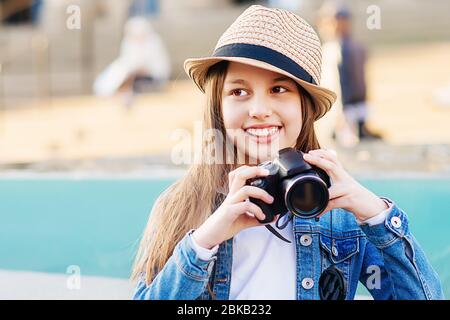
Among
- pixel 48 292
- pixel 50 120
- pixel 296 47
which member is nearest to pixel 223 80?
pixel 296 47

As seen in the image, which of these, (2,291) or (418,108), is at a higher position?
(418,108)

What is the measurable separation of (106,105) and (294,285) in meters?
6.51

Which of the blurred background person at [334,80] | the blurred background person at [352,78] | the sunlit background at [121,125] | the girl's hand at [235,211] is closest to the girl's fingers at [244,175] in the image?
the girl's hand at [235,211]

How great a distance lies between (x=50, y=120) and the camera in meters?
7.35

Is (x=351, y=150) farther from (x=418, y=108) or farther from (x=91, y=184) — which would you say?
(x=418, y=108)

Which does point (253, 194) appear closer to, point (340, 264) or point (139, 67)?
point (340, 264)

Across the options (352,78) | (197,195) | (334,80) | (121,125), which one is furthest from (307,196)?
(121,125)

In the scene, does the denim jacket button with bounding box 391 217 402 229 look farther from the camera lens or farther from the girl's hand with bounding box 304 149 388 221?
the camera lens

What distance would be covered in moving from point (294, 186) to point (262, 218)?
0.28ft

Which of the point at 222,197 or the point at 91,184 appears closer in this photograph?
the point at 222,197

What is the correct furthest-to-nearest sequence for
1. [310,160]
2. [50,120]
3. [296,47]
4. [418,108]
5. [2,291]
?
[50,120] < [418,108] < [2,291] < [296,47] < [310,160]

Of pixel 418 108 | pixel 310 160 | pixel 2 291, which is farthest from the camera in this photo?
pixel 418 108

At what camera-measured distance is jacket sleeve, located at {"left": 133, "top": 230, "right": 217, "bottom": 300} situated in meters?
1.20
